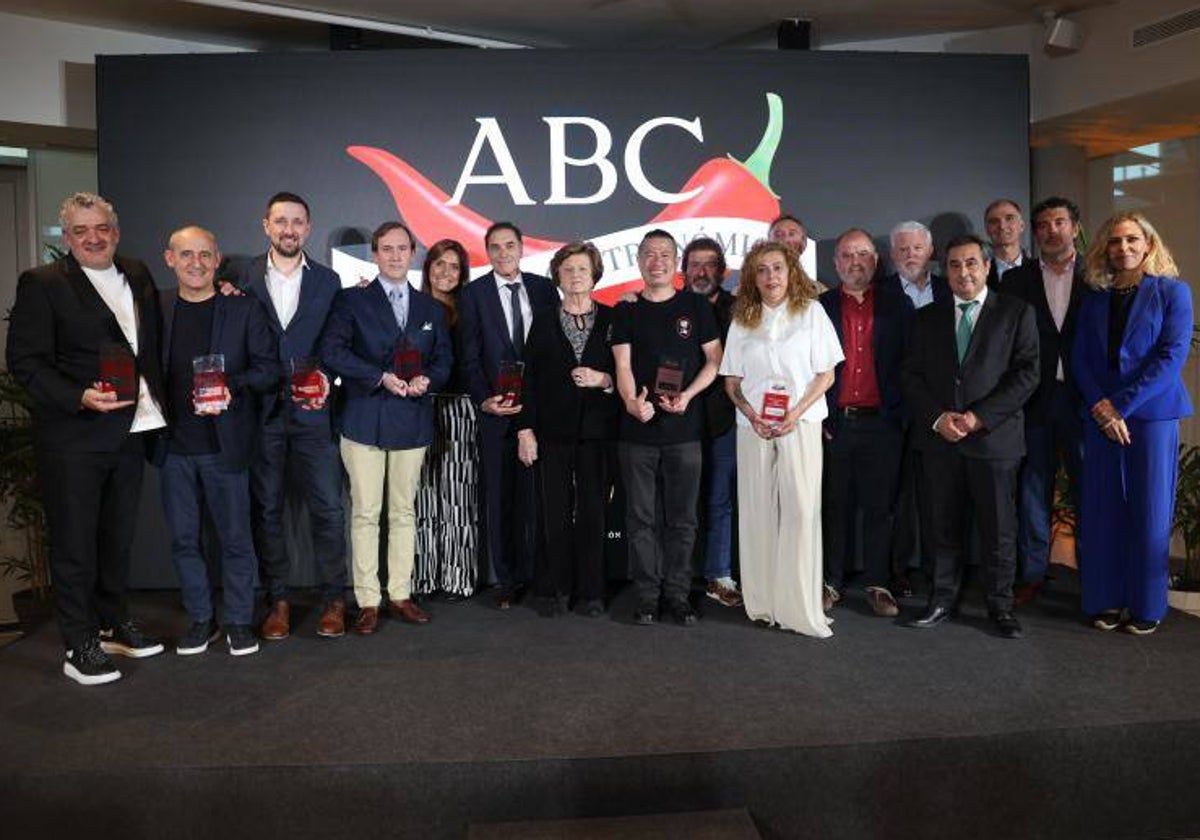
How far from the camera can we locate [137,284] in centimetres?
374

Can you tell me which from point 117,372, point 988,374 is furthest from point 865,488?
point 117,372

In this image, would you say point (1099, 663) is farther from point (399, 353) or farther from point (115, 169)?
point (115, 169)

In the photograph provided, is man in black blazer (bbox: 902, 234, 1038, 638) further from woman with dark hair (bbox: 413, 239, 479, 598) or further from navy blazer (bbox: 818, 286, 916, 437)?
woman with dark hair (bbox: 413, 239, 479, 598)

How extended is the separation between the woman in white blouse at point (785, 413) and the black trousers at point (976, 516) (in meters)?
0.50

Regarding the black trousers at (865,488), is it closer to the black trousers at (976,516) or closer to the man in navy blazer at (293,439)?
the black trousers at (976,516)

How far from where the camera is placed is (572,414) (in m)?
4.18

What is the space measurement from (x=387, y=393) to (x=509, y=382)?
1.64 feet

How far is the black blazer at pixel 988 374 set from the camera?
391 centimetres

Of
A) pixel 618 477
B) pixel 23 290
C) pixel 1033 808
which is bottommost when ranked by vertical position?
pixel 1033 808

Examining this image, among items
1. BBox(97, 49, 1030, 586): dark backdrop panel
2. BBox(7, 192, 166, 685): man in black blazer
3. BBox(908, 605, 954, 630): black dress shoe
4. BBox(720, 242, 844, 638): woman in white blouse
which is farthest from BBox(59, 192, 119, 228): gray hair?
BBox(908, 605, 954, 630): black dress shoe

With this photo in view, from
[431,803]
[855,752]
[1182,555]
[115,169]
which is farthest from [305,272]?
[1182,555]

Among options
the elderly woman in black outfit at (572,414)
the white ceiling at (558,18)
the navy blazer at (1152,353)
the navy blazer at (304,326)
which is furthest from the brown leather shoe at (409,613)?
the white ceiling at (558,18)

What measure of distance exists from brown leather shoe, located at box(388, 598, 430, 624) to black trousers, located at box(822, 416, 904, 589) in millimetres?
1814

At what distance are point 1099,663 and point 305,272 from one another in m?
3.44
